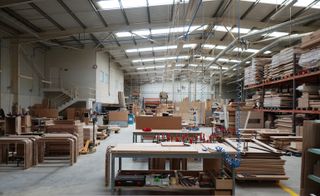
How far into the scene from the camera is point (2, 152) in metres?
6.12

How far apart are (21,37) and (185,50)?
1019cm

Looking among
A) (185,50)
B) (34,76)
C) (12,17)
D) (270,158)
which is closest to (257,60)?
(270,158)

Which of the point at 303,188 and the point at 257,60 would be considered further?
the point at 257,60

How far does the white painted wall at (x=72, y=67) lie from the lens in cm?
1602

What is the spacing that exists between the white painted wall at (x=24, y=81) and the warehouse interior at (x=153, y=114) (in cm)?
6

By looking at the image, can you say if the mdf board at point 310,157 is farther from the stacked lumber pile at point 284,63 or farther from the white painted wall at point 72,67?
the white painted wall at point 72,67

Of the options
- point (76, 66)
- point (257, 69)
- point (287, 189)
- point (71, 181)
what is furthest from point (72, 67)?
point (287, 189)

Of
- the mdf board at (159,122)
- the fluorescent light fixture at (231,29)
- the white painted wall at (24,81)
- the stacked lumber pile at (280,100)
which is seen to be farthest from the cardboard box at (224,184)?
the white painted wall at (24,81)

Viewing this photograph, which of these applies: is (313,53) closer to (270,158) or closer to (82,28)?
(270,158)

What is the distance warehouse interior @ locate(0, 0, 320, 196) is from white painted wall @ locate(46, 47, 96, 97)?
2.5 inches

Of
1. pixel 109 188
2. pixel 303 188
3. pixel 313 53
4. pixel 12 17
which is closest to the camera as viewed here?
pixel 303 188

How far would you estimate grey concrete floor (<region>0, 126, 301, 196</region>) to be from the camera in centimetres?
421

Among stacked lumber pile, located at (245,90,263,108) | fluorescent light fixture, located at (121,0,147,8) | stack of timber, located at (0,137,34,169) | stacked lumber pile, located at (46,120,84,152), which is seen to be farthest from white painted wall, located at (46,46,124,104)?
stacked lumber pile, located at (245,90,263,108)

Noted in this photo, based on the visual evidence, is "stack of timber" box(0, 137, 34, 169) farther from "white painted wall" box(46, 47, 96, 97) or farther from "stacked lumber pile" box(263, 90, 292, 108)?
"white painted wall" box(46, 47, 96, 97)
